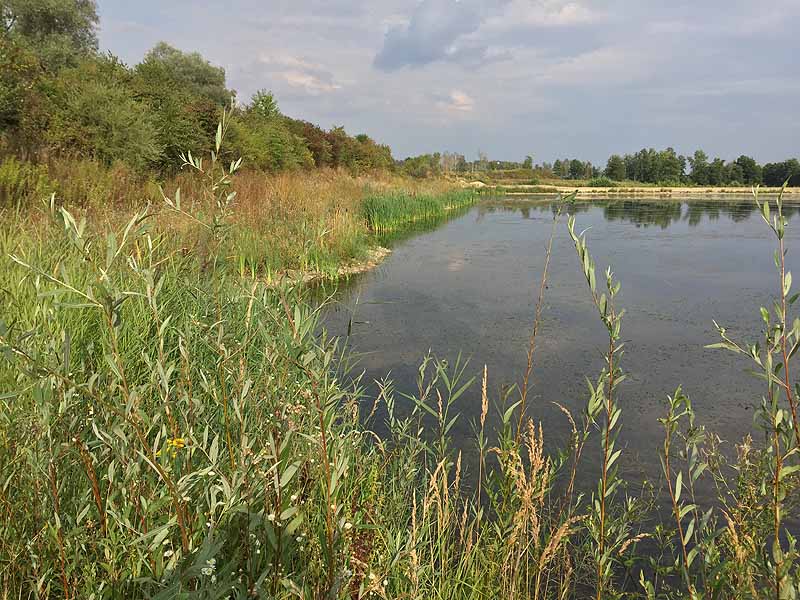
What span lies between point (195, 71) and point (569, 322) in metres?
32.1

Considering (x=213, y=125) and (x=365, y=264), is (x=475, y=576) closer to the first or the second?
(x=365, y=264)

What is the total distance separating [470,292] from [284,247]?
9.83ft

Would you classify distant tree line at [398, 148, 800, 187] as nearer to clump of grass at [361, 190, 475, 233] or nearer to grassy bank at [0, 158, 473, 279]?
clump of grass at [361, 190, 475, 233]

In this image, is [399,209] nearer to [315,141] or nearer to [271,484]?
[315,141]

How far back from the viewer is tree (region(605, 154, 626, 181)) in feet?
214

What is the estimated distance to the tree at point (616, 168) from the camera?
2566 inches

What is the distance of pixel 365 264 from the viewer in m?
10.2

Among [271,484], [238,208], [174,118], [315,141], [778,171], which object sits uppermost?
[778,171]

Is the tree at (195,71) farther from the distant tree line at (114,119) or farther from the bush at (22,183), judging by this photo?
the bush at (22,183)

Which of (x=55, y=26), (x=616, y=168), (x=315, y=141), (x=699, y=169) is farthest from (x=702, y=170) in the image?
(x=55, y=26)

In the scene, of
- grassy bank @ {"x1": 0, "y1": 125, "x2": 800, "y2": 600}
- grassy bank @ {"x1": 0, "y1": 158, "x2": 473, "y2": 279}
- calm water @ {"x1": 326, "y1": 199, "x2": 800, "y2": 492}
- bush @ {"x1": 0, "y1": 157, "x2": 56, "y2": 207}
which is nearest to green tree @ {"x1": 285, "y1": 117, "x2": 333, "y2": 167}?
grassy bank @ {"x1": 0, "y1": 158, "x2": 473, "y2": 279}

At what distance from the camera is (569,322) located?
661 centimetres

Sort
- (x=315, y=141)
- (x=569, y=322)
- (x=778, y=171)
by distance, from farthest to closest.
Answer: (x=778, y=171)
(x=315, y=141)
(x=569, y=322)

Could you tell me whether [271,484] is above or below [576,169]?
below
